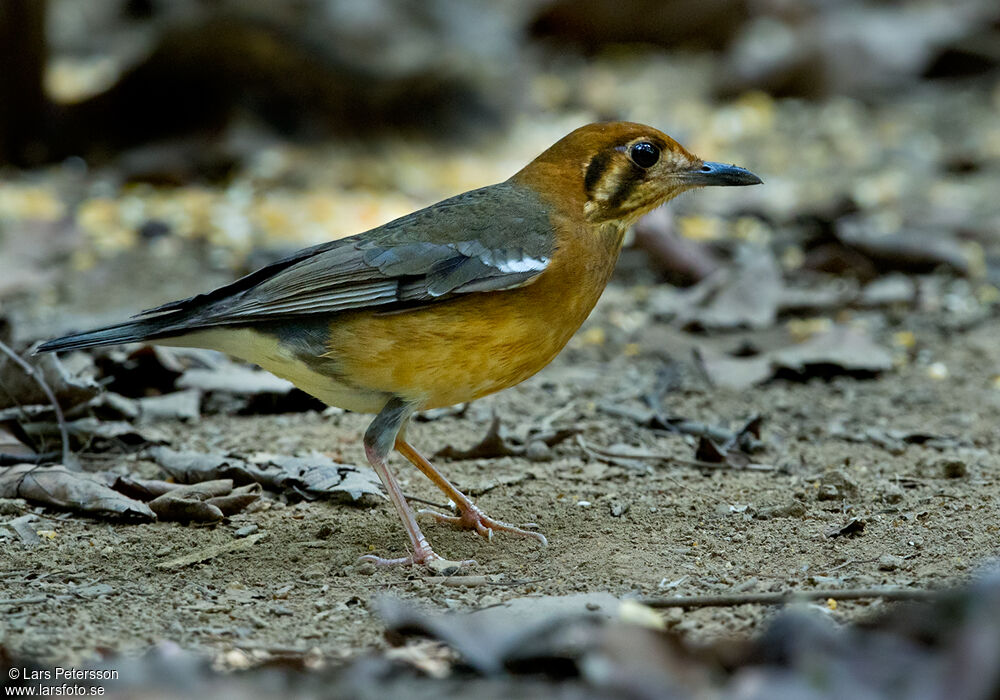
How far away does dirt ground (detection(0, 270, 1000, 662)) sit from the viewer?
12.9ft

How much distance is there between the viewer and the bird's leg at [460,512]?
4887mm

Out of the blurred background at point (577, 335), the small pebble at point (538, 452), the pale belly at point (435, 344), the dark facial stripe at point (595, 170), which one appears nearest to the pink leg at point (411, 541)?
the blurred background at point (577, 335)

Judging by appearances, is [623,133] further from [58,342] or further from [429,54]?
[429,54]

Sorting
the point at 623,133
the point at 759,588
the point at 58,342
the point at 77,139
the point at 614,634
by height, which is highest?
the point at 77,139

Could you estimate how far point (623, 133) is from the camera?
209 inches

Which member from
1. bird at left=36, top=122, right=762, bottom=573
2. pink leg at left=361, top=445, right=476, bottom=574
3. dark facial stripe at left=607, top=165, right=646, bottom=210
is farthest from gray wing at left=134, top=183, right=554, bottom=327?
pink leg at left=361, top=445, right=476, bottom=574

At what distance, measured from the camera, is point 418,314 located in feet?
15.9

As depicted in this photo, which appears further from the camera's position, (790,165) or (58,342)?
(790,165)

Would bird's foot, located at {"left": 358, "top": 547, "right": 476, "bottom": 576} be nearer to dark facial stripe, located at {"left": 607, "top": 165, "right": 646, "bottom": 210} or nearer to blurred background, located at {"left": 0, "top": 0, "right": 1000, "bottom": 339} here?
dark facial stripe, located at {"left": 607, "top": 165, "right": 646, "bottom": 210}

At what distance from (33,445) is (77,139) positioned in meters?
5.44

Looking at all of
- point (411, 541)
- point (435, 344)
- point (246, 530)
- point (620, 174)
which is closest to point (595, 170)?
point (620, 174)

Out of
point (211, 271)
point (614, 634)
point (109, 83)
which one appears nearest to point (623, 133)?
point (614, 634)

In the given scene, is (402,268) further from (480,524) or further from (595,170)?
(480,524)

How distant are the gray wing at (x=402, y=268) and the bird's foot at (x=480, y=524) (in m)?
0.93
